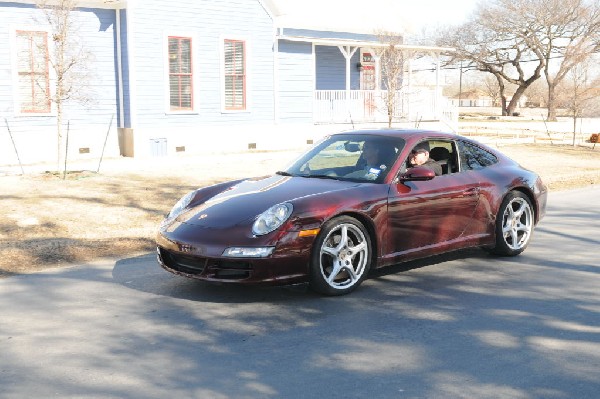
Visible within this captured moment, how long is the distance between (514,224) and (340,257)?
2688mm

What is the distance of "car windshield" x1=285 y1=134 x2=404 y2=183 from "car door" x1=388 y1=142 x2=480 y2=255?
319 mm

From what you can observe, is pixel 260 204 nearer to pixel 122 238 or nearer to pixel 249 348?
pixel 249 348

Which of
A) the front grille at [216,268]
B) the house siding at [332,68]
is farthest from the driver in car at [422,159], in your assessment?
the house siding at [332,68]

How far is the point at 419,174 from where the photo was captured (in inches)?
272

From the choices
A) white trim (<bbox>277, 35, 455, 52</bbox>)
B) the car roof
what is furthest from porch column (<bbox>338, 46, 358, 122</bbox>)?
the car roof

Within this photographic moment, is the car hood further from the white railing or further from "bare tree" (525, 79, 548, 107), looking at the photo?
"bare tree" (525, 79, 548, 107)

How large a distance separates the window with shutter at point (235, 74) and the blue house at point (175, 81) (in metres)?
0.03

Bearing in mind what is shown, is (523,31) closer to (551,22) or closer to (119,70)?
(551,22)

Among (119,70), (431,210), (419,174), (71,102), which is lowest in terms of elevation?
(431,210)

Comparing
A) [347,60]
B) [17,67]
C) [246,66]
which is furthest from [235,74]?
[17,67]

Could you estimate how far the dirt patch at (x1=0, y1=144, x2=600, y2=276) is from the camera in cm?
848

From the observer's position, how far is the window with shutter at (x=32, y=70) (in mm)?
18656

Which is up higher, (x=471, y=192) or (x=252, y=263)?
(x=471, y=192)

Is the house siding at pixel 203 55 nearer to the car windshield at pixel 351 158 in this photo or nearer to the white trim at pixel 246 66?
the white trim at pixel 246 66
